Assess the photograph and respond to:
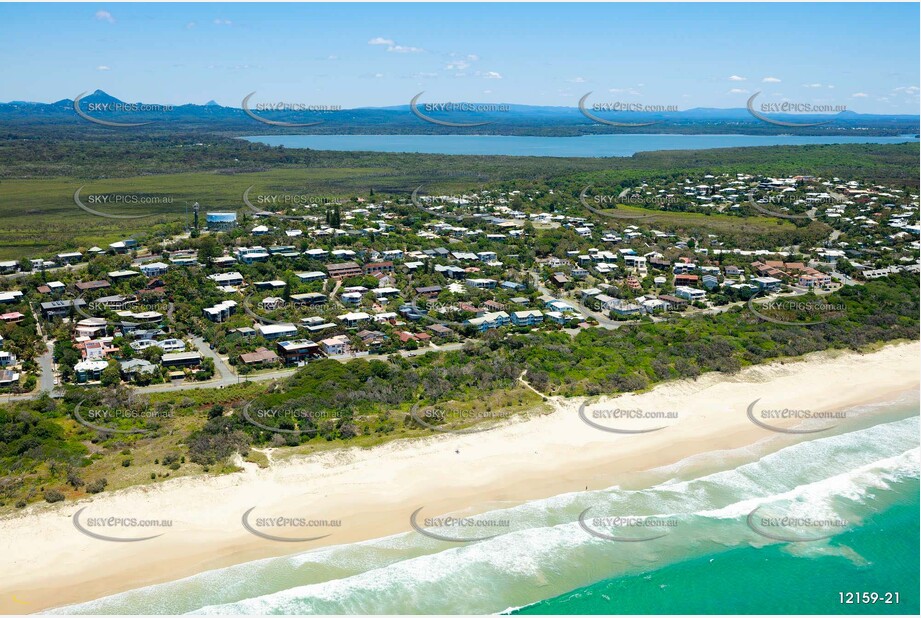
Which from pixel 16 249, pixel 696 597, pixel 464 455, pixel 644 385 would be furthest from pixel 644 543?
pixel 16 249

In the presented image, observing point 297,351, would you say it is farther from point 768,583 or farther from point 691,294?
point 691,294

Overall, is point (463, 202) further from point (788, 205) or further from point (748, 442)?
point (748, 442)

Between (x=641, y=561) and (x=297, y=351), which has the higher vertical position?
(x=297, y=351)

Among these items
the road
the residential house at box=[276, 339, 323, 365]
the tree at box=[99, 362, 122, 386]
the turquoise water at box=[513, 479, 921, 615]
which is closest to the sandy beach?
the turquoise water at box=[513, 479, 921, 615]

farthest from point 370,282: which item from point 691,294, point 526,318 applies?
point 691,294

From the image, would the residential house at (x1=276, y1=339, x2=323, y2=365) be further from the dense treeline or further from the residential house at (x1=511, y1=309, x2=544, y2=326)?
the residential house at (x1=511, y1=309, x2=544, y2=326)

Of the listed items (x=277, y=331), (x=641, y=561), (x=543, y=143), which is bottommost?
(x=641, y=561)
